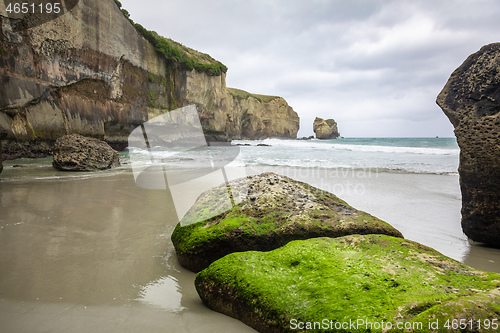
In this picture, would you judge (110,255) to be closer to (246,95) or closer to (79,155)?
(79,155)

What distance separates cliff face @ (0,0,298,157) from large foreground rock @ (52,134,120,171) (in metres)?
4.26

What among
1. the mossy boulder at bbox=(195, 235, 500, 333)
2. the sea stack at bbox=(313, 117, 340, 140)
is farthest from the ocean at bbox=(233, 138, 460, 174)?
the sea stack at bbox=(313, 117, 340, 140)

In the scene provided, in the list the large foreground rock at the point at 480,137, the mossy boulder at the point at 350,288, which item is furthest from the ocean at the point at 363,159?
the mossy boulder at the point at 350,288

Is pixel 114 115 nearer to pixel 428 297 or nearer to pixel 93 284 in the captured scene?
pixel 93 284

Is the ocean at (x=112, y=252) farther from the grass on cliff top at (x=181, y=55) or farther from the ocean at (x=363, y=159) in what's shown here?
the grass on cliff top at (x=181, y=55)

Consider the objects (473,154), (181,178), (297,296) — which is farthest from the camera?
(181,178)

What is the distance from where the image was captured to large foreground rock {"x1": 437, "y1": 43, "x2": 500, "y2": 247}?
3.14 meters

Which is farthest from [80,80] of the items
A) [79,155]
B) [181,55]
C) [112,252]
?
[112,252]

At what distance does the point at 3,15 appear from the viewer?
10.6 meters

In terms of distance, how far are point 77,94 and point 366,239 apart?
17.4 m

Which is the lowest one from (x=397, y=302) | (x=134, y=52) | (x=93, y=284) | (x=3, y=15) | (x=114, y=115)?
(x=93, y=284)

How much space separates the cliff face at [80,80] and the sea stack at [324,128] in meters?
57.1

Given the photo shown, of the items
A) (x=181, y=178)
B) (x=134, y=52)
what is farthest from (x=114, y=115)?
(x=181, y=178)

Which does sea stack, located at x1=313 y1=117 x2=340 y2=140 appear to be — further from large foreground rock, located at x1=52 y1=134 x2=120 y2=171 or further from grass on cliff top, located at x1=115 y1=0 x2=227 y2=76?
large foreground rock, located at x1=52 y1=134 x2=120 y2=171
